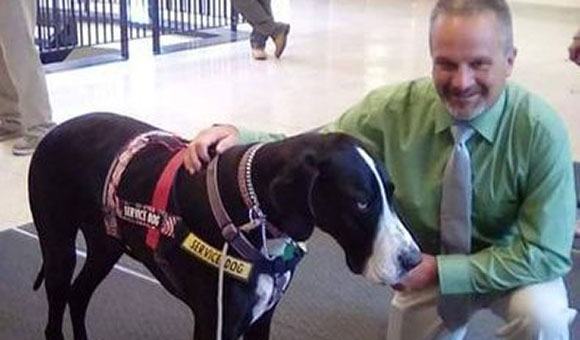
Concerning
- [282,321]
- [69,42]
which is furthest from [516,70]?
[282,321]

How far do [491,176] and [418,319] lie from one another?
1.62 feet

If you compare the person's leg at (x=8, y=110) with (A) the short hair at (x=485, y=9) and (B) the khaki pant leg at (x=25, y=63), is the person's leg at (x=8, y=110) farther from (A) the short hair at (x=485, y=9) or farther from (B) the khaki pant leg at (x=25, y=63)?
(A) the short hair at (x=485, y=9)

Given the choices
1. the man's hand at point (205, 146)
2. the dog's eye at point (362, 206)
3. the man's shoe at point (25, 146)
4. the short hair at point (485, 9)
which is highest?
the short hair at point (485, 9)

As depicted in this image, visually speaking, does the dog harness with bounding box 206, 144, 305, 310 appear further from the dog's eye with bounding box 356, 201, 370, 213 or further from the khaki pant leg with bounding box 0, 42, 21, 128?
the khaki pant leg with bounding box 0, 42, 21, 128

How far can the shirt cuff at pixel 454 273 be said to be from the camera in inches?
81.5

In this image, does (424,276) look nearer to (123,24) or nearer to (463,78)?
(463,78)

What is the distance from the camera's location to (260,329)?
2.12 meters

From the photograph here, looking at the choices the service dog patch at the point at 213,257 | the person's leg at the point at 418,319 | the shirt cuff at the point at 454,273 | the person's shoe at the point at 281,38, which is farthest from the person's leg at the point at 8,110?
the shirt cuff at the point at 454,273

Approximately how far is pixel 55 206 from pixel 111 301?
2.51 feet

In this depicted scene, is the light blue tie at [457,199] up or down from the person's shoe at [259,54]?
up

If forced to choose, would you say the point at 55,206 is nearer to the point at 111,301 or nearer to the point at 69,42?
the point at 111,301

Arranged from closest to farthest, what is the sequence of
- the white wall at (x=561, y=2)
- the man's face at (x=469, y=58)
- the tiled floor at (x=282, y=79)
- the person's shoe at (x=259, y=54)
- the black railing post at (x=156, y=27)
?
the man's face at (x=469, y=58) → the tiled floor at (x=282, y=79) → the person's shoe at (x=259, y=54) → the black railing post at (x=156, y=27) → the white wall at (x=561, y=2)

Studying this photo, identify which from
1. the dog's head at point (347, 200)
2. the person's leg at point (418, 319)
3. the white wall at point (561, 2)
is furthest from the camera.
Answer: the white wall at point (561, 2)

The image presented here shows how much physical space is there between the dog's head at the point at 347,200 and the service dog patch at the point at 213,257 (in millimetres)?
135
